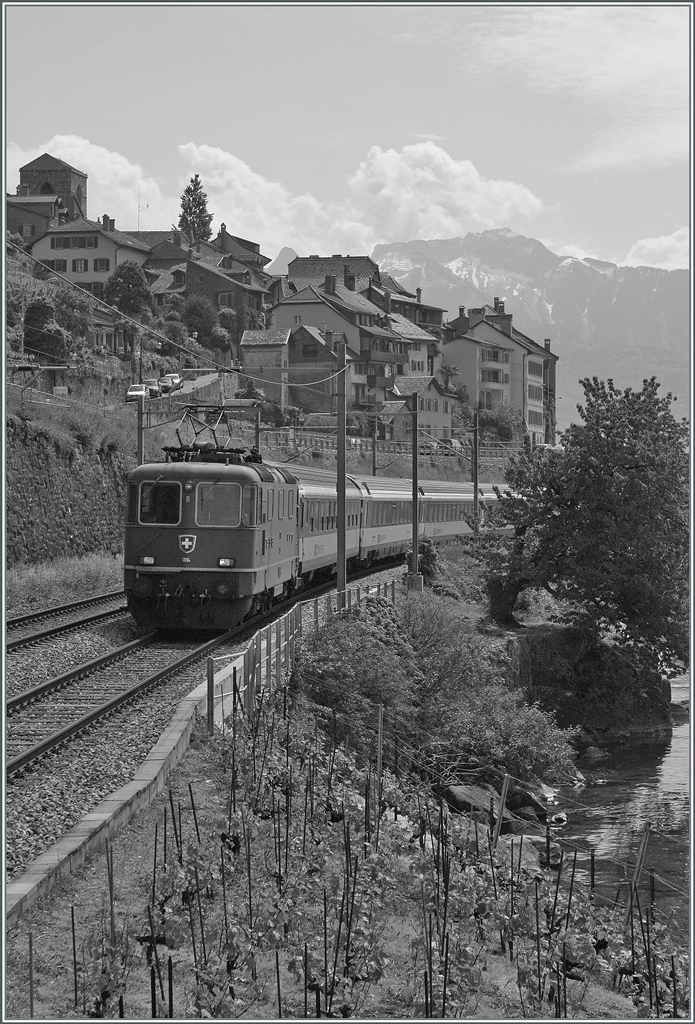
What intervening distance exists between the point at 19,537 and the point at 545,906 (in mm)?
25186

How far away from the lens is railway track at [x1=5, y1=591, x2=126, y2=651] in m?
19.6

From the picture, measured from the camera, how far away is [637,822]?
22.2 metres

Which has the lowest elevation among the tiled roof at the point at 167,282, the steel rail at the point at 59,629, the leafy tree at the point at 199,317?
the steel rail at the point at 59,629

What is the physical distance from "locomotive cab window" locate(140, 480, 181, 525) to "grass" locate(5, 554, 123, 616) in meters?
5.08

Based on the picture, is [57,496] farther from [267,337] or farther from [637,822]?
[267,337]

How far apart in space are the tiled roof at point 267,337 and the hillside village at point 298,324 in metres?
0.15

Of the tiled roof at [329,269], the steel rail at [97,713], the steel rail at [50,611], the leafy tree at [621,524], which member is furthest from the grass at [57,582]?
the tiled roof at [329,269]

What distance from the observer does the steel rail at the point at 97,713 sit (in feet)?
39.6

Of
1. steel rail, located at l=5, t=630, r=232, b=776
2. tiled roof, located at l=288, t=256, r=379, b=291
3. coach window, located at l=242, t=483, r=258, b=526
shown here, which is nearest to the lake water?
steel rail, located at l=5, t=630, r=232, b=776

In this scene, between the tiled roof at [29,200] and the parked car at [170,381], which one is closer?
the parked car at [170,381]

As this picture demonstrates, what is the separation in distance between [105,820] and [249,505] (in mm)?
11548

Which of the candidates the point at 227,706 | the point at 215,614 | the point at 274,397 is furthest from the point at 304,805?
the point at 274,397

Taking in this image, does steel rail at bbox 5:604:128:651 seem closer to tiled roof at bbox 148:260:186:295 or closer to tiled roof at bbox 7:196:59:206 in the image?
tiled roof at bbox 148:260:186:295

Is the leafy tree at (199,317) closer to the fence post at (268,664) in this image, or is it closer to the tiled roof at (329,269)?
the tiled roof at (329,269)
